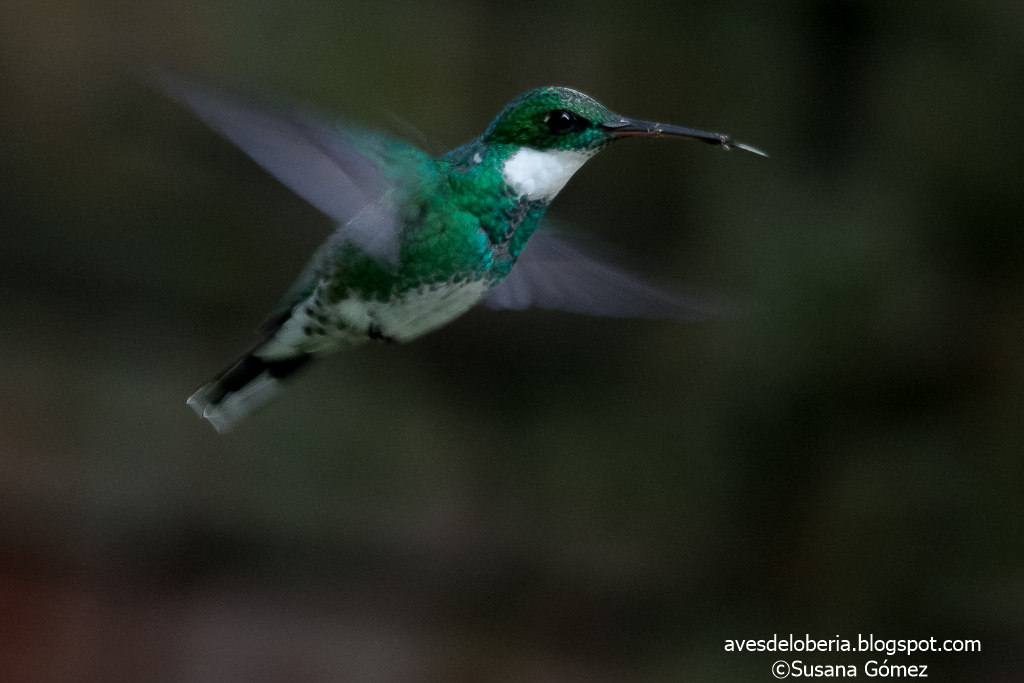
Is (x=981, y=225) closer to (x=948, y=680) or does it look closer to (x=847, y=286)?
(x=847, y=286)

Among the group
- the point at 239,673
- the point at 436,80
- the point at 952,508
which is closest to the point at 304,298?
the point at 436,80

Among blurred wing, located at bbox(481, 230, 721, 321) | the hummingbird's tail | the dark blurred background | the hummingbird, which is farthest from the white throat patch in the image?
the dark blurred background

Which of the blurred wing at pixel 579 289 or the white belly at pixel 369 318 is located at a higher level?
the blurred wing at pixel 579 289

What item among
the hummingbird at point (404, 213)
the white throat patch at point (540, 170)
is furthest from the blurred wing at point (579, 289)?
the white throat patch at point (540, 170)

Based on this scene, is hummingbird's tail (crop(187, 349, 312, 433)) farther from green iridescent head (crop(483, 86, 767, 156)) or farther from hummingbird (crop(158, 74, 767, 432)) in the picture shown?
green iridescent head (crop(483, 86, 767, 156))

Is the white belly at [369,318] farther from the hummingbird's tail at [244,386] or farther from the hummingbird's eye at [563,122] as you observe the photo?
the hummingbird's eye at [563,122]

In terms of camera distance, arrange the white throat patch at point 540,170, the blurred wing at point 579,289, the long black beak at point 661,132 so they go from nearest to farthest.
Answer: the long black beak at point 661,132 < the white throat patch at point 540,170 < the blurred wing at point 579,289
